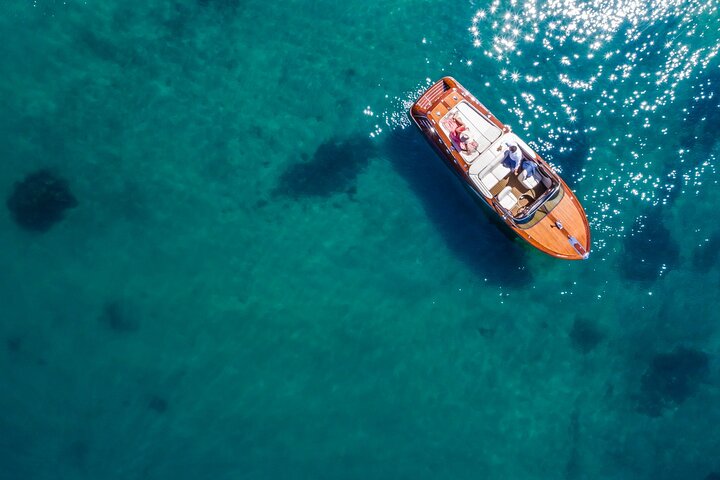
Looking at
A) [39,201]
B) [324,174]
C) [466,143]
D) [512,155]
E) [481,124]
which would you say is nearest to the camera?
[512,155]

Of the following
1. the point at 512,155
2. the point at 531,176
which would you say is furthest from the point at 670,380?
the point at 512,155

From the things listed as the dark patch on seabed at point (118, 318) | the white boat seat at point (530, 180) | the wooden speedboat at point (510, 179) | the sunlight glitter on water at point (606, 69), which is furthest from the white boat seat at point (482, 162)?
the dark patch on seabed at point (118, 318)

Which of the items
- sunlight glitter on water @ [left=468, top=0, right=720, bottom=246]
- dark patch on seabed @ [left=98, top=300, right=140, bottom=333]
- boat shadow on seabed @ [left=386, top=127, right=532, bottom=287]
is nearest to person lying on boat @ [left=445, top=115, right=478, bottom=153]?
boat shadow on seabed @ [left=386, top=127, right=532, bottom=287]

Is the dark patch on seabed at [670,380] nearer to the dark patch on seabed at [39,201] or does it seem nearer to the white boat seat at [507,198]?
the white boat seat at [507,198]

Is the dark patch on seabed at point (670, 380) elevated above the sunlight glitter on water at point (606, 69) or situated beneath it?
situated beneath

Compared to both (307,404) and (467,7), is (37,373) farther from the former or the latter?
(467,7)

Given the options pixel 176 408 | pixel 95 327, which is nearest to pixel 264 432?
pixel 176 408

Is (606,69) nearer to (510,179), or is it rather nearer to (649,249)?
(510,179)

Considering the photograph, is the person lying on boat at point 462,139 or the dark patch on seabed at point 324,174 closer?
the person lying on boat at point 462,139
